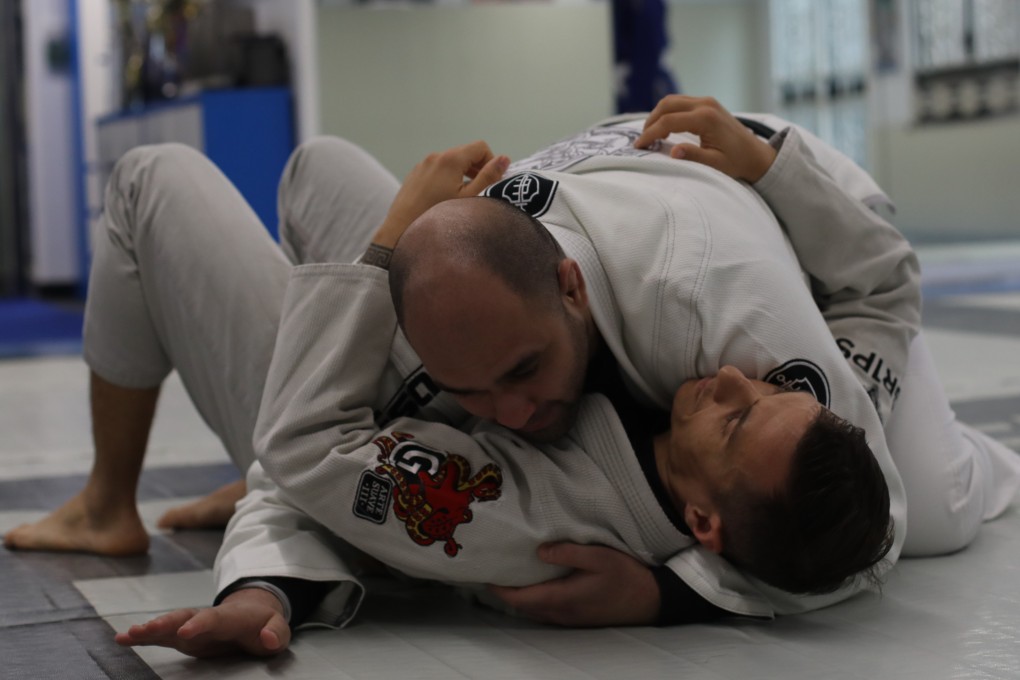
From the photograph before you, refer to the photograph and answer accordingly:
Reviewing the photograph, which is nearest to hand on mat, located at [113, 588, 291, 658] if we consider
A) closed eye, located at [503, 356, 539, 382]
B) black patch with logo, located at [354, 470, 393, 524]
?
black patch with logo, located at [354, 470, 393, 524]

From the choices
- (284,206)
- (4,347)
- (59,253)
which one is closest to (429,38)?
(4,347)

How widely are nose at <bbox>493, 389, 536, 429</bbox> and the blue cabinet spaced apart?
5388 millimetres

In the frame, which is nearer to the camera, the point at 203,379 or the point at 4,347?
the point at 203,379

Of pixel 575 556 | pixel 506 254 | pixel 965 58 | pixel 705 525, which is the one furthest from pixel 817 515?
pixel 965 58

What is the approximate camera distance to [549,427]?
1.44m

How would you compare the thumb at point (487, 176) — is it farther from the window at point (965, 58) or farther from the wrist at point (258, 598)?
the window at point (965, 58)

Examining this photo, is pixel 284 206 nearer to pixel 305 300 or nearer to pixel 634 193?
pixel 305 300

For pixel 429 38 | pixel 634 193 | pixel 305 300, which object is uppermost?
pixel 429 38

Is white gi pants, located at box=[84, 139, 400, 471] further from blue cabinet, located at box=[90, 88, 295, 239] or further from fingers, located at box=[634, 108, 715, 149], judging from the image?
blue cabinet, located at box=[90, 88, 295, 239]

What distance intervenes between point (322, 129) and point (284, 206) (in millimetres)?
5224

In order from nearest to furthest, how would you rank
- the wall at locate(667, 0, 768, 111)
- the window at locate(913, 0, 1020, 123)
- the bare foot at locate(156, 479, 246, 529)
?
the bare foot at locate(156, 479, 246, 529) → the window at locate(913, 0, 1020, 123) → the wall at locate(667, 0, 768, 111)

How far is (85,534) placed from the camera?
6.50 ft

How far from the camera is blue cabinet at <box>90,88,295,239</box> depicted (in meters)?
6.66

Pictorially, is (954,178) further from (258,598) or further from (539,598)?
(258,598)
